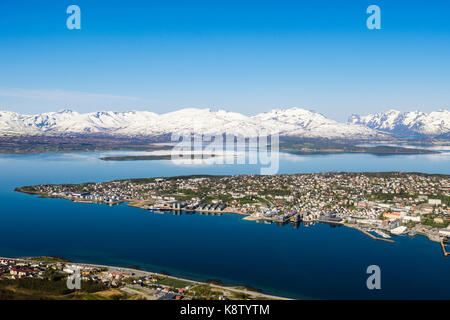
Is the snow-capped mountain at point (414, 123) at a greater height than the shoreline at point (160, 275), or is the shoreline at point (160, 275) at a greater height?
the snow-capped mountain at point (414, 123)

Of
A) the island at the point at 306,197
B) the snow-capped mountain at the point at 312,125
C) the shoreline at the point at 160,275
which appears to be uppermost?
the snow-capped mountain at the point at 312,125

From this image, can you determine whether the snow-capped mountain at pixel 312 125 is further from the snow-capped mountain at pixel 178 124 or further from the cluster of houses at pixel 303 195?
the cluster of houses at pixel 303 195

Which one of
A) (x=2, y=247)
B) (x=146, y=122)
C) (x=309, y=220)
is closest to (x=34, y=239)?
(x=2, y=247)

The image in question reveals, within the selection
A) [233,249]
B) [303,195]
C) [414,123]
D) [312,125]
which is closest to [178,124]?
[312,125]

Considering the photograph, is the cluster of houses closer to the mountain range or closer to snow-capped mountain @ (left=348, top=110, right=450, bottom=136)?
the mountain range

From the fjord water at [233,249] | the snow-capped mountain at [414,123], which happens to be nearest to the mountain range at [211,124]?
the snow-capped mountain at [414,123]

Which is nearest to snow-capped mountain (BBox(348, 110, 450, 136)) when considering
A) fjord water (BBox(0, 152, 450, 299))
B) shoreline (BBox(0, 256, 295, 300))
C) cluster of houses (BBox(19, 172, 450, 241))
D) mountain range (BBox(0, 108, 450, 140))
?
mountain range (BBox(0, 108, 450, 140))

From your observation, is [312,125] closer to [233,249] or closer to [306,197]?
[306,197]

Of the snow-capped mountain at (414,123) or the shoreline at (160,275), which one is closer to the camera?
the shoreline at (160,275)
